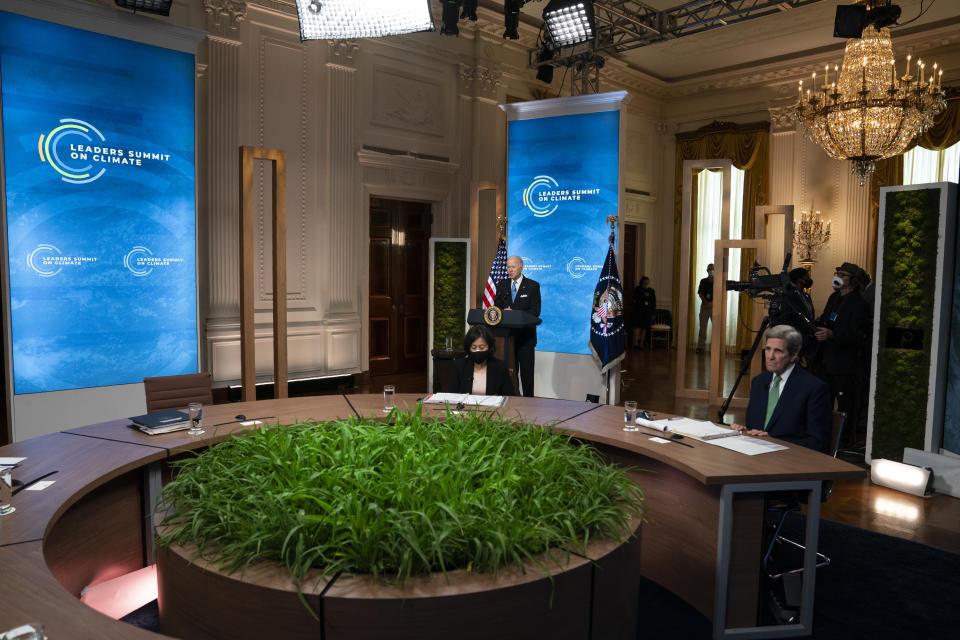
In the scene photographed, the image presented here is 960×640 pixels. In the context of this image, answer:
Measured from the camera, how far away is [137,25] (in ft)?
15.9

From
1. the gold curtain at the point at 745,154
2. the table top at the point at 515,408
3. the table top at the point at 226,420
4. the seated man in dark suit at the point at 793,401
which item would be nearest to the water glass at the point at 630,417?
the table top at the point at 515,408

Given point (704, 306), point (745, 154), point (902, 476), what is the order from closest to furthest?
1. point (902, 476)
2. point (745, 154)
3. point (704, 306)

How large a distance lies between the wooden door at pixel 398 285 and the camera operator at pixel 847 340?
16.7 ft

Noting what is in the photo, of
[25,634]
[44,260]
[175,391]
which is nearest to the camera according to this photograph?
[25,634]

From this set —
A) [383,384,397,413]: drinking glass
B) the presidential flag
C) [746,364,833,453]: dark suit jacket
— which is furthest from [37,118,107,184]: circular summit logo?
[746,364,833,453]: dark suit jacket

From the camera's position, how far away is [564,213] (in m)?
6.50

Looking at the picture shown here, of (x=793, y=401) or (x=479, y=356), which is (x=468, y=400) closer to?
(x=479, y=356)

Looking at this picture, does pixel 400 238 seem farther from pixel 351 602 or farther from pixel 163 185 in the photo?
pixel 351 602

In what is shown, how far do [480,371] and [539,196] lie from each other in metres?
3.11

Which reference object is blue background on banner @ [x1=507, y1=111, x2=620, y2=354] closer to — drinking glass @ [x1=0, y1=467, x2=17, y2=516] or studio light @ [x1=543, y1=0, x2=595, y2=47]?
studio light @ [x1=543, y1=0, x2=595, y2=47]

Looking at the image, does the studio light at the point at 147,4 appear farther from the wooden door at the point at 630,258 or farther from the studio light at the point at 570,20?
the wooden door at the point at 630,258

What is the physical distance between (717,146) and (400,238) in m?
6.24

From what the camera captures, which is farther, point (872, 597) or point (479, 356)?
point (479, 356)

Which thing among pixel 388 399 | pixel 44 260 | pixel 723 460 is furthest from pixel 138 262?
pixel 723 460
